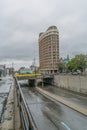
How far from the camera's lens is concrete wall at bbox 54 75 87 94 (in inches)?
2066

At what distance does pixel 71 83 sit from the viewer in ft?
A: 208

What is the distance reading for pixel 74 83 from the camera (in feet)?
198

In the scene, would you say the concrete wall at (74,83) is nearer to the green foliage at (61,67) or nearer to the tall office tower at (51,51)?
the green foliage at (61,67)

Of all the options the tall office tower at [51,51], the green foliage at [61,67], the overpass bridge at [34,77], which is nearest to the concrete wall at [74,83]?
the overpass bridge at [34,77]

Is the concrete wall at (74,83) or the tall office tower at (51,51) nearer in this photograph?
the concrete wall at (74,83)

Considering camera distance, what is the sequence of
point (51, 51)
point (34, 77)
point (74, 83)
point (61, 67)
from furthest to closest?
point (51, 51), point (61, 67), point (34, 77), point (74, 83)

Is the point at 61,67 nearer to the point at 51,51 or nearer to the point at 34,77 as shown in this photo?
the point at 51,51

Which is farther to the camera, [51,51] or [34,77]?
[51,51]

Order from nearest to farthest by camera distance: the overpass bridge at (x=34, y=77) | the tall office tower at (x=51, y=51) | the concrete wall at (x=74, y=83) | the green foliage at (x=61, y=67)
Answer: the concrete wall at (x=74, y=83), the overpass bridge at (x=34, y=77), the green foliage at (x=61, y=67), the tall office tower at (x=51, y=51)

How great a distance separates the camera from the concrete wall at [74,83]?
172 feet

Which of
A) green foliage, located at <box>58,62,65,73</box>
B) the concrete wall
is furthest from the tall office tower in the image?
the concrete wall

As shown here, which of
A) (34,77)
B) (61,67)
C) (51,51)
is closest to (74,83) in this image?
(34,77)

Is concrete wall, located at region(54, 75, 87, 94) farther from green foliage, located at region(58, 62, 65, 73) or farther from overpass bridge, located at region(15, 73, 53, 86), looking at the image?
green foliage, located at region(58, 62, 65, 73)

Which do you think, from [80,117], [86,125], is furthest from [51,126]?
[80,117]
